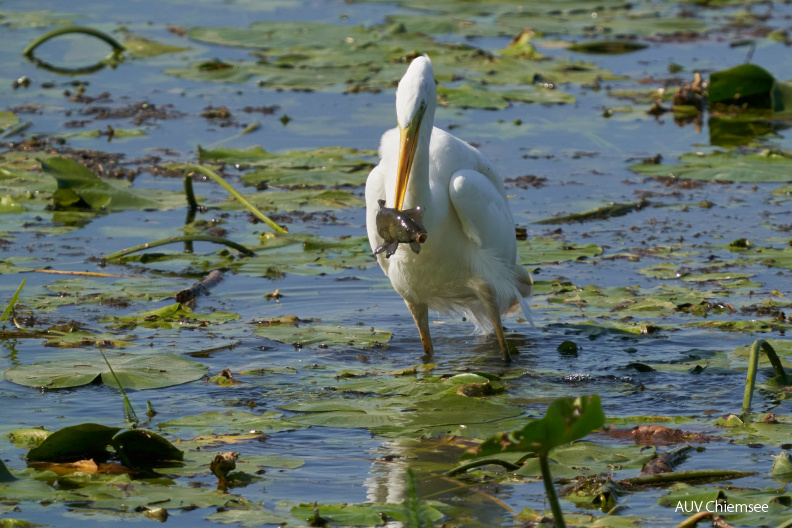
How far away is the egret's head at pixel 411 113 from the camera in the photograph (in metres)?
4.54

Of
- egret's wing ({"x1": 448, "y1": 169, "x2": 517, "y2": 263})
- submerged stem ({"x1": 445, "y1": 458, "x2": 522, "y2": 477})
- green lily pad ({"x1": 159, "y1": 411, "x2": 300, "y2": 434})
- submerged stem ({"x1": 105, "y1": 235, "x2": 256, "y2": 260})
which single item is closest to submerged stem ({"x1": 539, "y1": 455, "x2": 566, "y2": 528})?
submerged stem ({"x1": 445, "y1": 458, "x2": 522, "y2": 477})

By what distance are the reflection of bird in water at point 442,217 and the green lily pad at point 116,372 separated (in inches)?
43.2

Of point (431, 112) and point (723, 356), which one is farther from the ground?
point (431, 112)

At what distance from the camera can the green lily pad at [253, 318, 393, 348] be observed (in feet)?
17.0

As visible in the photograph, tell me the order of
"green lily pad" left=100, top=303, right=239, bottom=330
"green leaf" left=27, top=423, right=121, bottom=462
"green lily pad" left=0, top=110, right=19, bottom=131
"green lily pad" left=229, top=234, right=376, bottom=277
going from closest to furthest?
1. "green leaf" left=27, top=423, right=121, bottom=462
2. "green lily pad" left=100, top=303, right=239, bottom=330
3. "green lily pad" left=229, top=234, right=376, bottom=277
4. "green lily pad" left=0, top=110, right=19, bottom=131

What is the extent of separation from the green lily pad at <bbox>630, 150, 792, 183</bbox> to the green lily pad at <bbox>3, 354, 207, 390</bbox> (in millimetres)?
4481

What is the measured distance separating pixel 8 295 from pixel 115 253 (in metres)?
0.73

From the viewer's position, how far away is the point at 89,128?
29.9 ft

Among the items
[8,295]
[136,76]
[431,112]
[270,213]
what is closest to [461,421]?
[431,112]

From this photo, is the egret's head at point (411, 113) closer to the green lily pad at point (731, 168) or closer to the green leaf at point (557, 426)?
the green leaf at point (557, 426)

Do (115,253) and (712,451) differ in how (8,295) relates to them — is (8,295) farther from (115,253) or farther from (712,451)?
(712,451)

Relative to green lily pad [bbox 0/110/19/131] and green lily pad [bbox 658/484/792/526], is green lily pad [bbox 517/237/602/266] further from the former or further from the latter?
green lily pad [bbox 0/110/19/131]

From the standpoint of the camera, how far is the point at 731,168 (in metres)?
7.67

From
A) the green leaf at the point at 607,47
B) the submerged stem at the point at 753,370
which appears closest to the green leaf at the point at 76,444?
the submerged stem at the point at 753,370
